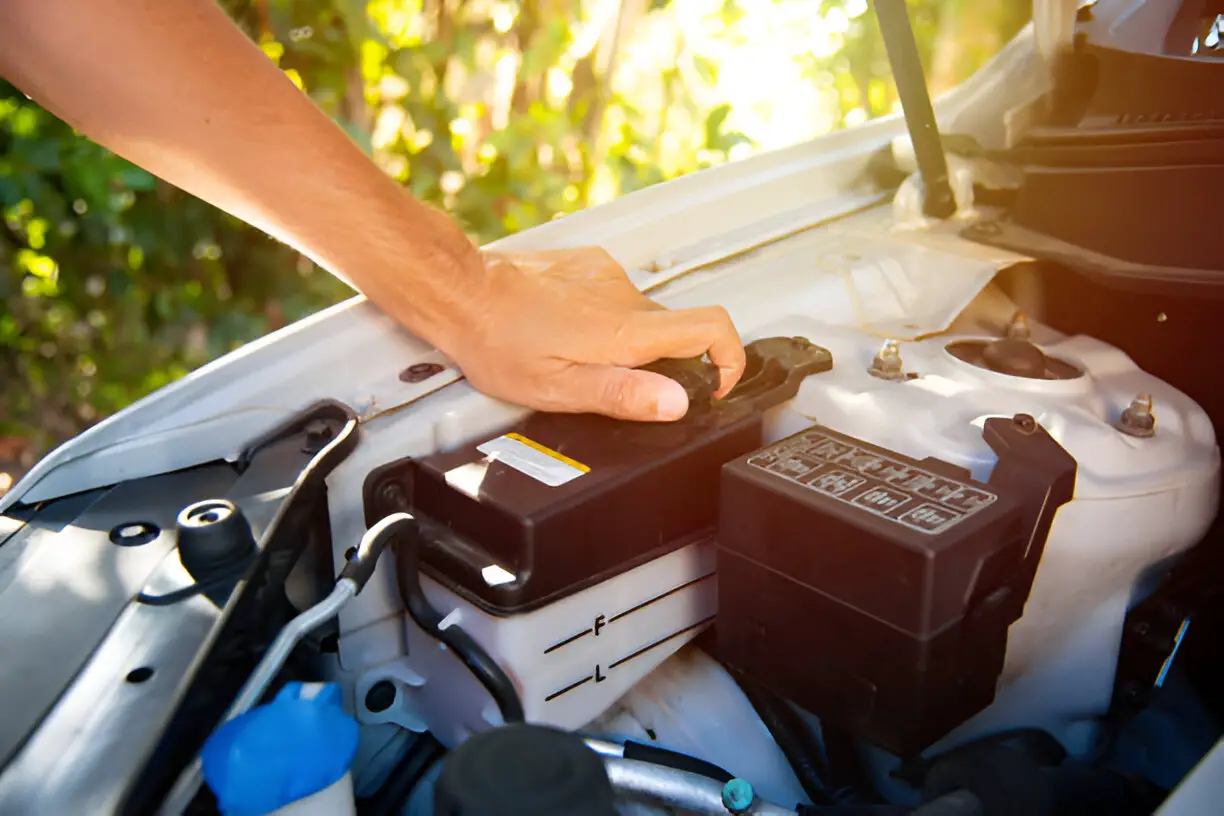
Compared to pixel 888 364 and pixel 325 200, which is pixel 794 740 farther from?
pixel 325 200

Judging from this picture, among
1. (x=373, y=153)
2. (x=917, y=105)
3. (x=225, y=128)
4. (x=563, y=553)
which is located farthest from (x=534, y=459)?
(x=373, y=153)

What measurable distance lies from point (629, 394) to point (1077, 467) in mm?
340

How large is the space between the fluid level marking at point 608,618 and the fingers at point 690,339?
17 centimetres

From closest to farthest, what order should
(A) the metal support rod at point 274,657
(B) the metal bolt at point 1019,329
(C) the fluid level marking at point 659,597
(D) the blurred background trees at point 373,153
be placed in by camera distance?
(A) the metal support rod at point 274,657, (C) the fluid level marking at point 659,597, (B) the metal bolt at point 1019,329, (D) the blurred background trees at point 373,153

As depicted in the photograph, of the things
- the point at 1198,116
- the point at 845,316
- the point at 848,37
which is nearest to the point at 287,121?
the point at 845,316

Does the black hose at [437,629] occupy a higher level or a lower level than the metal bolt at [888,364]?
lower

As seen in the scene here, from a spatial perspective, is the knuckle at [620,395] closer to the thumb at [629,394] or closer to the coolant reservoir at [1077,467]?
the thumb at [629,394]

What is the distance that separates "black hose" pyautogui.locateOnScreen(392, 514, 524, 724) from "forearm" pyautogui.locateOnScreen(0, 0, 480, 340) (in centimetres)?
23

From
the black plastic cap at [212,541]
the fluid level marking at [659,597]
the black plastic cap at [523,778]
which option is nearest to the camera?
the black plastic cap at [523,778]

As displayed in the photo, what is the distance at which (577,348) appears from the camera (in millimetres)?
833

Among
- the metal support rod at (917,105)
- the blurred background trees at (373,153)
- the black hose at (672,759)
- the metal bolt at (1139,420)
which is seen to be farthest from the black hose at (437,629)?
the blurred background trees at (373,153)

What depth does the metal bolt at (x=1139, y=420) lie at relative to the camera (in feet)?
2.67

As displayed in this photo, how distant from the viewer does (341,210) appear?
33.1 inches

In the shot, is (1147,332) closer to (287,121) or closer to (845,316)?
(845,316)
